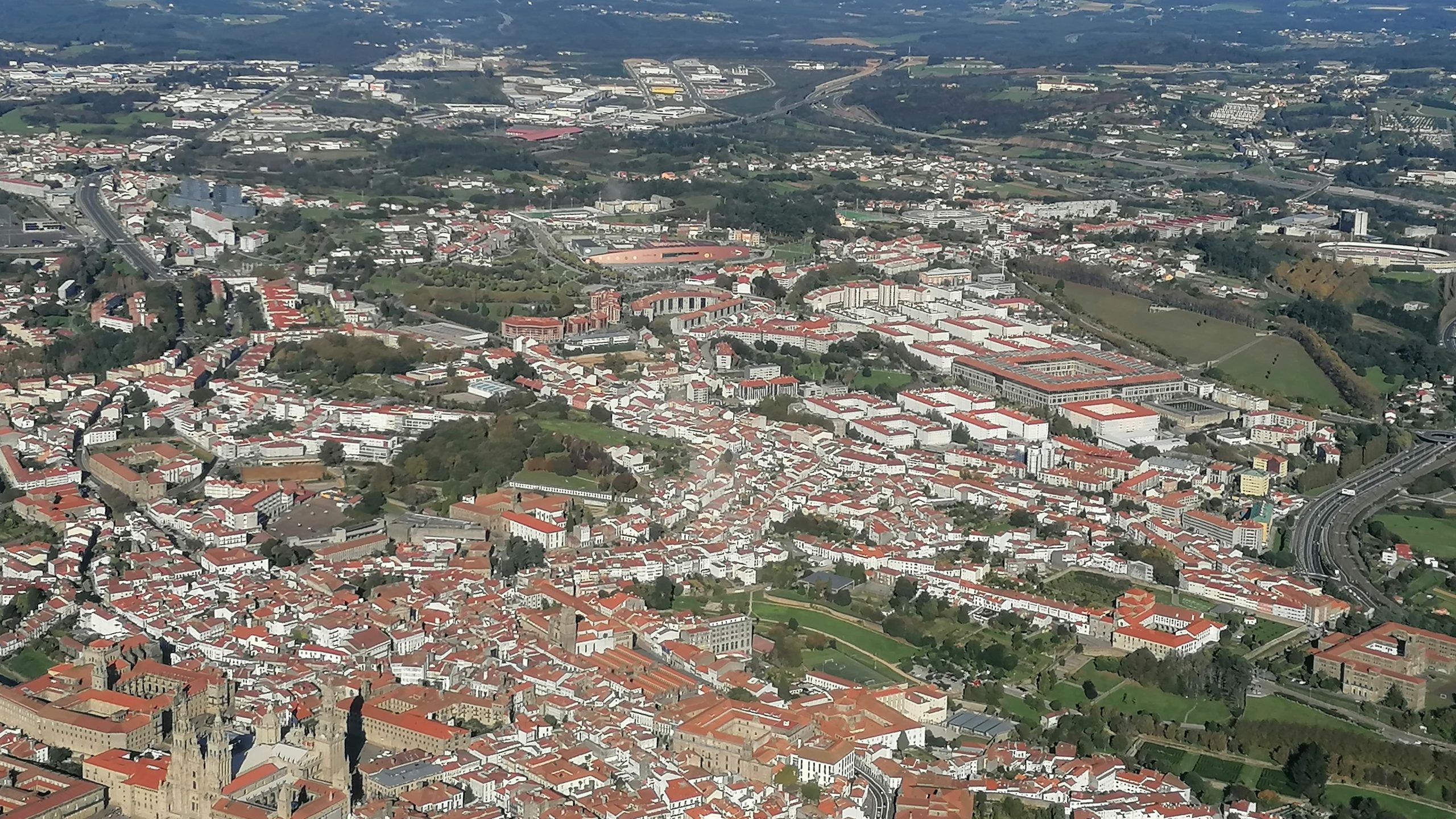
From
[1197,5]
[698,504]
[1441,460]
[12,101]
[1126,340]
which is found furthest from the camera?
[1197,5]

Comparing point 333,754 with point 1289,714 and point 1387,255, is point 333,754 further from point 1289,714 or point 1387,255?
point 1387,255

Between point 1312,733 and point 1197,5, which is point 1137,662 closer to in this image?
point 1312,733

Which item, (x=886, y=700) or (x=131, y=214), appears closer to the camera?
(x=886, y=700)

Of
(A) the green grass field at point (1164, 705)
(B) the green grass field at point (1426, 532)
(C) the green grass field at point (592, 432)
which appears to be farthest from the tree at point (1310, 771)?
(C) the green grass field at point (592, 432)

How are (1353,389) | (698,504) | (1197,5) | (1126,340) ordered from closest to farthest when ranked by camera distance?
(698,504) → (1353,389) → (1126,340) → (1197,5)

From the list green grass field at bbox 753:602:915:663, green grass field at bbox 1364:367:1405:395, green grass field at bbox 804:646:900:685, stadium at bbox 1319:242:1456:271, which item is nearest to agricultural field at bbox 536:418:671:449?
green grass field at bbox 753:602:915:663

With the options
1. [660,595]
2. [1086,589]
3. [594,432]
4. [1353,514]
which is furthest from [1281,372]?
[660,595]

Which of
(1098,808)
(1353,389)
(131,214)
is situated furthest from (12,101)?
(1098,808)
